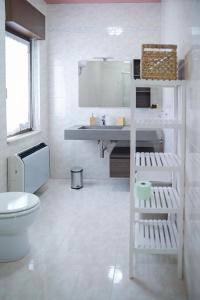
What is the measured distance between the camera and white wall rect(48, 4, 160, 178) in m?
4.71

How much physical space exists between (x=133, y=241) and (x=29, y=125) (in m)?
2.58

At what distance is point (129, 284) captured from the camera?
89.0 inches

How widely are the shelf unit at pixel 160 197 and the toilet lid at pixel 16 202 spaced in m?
0.75

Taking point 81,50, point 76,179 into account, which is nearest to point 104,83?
point 81,50

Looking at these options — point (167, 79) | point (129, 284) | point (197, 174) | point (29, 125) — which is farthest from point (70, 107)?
point (197, 174)

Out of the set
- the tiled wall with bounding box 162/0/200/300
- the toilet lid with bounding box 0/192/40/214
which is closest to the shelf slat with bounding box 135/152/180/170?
the tiled wall with bounding box 162/0/200/300

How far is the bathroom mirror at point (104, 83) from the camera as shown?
4797 mm

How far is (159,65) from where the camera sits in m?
2.30

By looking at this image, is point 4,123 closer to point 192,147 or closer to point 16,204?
point 16,204

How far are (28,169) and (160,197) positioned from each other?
167cm

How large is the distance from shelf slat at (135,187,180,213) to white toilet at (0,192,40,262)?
77 cm

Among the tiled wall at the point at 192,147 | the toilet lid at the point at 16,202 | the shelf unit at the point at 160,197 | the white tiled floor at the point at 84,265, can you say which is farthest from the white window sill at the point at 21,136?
the tiled wall at the point at 192,147

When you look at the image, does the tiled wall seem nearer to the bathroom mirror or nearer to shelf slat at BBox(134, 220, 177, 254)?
shelf slat at BBox(134, 220, 177, 254)

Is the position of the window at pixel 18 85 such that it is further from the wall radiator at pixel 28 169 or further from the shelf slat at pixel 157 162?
the shelf slat at pixel 157 162
